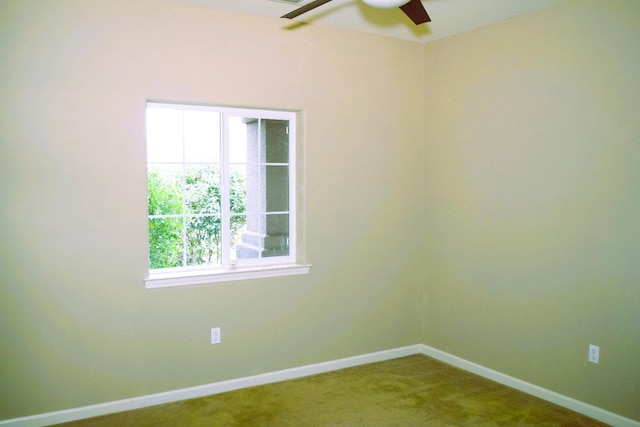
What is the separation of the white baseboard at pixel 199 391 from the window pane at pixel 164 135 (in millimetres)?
1605

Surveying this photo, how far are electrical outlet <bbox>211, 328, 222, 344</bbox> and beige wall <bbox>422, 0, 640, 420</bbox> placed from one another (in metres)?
1.87

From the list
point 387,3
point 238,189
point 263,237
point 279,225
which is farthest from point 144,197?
point 387,3

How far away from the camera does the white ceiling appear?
11.2ft

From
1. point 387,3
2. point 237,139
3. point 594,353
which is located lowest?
point 594,353

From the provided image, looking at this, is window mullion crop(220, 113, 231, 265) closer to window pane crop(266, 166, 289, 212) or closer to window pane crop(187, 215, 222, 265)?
window pane crop(187, 215, 222, 265)

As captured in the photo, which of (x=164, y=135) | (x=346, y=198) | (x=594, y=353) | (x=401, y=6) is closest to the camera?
(x=401, y=6)

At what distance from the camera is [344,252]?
4.16m

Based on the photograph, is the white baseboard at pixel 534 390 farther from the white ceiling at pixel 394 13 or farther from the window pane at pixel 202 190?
the white ceiling at pixel 394 13

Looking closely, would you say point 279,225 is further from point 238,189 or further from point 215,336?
point 215,336

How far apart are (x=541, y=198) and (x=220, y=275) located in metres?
2.30

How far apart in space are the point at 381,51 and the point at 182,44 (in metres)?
1.65

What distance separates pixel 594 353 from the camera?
10.7 feet

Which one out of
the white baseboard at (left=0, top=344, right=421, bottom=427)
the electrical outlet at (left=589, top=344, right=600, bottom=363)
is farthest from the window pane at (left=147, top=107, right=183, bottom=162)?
the electrical outlet at (left=589, top=344, right=600, bottom=363)

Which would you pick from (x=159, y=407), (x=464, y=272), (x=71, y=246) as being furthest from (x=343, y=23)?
(x=159, y=407)
